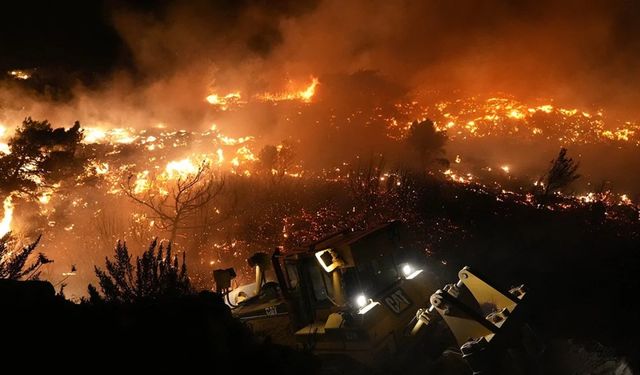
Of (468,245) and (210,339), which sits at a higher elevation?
(468,245)

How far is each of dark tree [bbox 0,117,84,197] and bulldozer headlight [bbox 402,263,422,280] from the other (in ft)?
71.5

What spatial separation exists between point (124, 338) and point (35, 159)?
21.9 m

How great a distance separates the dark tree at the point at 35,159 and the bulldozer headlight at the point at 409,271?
21.8m

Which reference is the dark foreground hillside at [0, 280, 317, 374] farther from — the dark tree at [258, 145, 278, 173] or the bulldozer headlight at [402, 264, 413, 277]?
the dark tree at [258, 145, 278, 173]

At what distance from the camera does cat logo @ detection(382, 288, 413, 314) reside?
817 cm

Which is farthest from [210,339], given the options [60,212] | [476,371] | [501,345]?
[60,212]

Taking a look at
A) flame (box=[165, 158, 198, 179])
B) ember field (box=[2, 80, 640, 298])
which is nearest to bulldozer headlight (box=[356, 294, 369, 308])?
ember field (box=[2, 80, 640, 298])

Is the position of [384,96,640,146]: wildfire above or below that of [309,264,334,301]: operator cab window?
above

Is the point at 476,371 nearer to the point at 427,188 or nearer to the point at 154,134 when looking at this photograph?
the point at 427,188

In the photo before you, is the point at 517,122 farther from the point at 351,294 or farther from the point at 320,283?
the point at 351,294

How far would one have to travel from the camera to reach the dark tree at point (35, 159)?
67.0 feet

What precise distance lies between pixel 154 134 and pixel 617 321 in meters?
53.5

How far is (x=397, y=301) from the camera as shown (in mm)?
8375

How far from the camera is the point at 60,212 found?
107 feet
